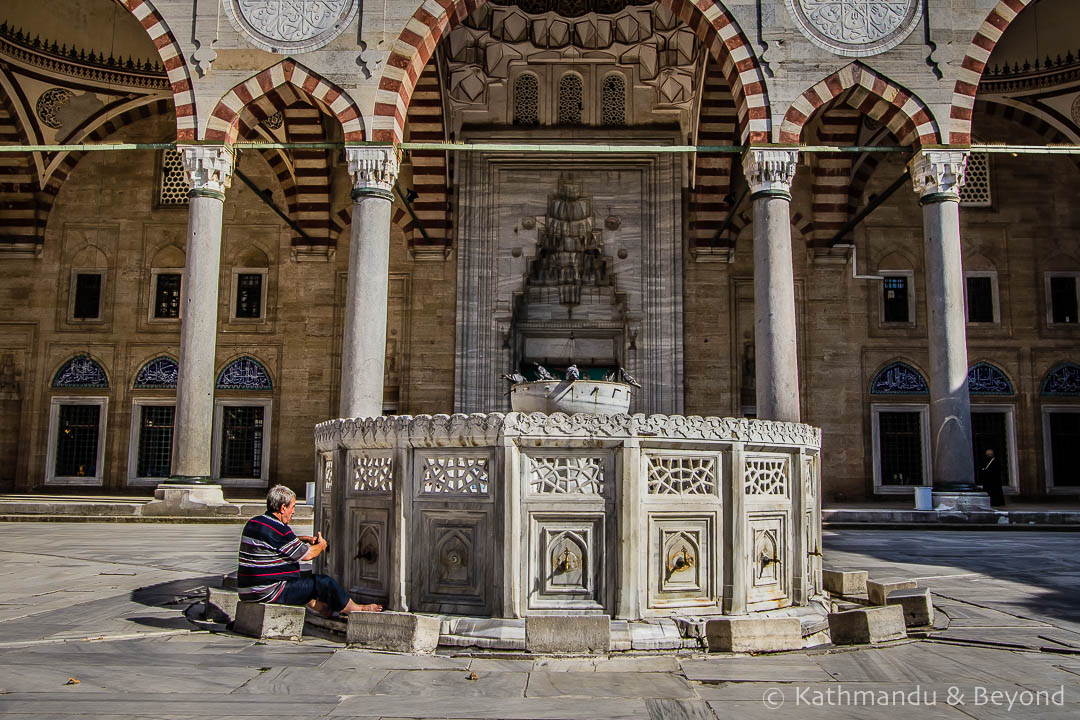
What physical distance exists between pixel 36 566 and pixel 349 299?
4773 mm

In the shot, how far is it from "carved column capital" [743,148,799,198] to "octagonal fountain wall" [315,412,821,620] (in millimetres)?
6632

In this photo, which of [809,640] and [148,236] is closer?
[809,640]

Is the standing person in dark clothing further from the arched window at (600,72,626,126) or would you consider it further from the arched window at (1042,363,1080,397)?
the arched window at (600,72,626,126)

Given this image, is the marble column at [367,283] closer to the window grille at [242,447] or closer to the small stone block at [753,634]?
the window grille at [242,447]

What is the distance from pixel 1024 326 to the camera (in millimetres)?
14711

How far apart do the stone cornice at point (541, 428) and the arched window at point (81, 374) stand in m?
12.4

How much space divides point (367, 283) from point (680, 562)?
7.01 meters

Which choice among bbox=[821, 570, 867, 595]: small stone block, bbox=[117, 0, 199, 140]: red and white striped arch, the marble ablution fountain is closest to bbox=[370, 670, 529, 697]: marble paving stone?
the marble ablution fountain

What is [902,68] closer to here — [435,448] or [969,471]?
[969,471]

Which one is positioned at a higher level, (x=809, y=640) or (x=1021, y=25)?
(x=1021, y=25)

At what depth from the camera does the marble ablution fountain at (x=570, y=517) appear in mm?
3947

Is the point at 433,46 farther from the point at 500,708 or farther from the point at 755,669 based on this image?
the point at 500,708

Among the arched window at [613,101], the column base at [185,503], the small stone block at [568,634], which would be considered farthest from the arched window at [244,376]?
the small stone block at [568,634]

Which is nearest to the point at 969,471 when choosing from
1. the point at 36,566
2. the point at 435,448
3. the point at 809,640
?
the point at 809,640
